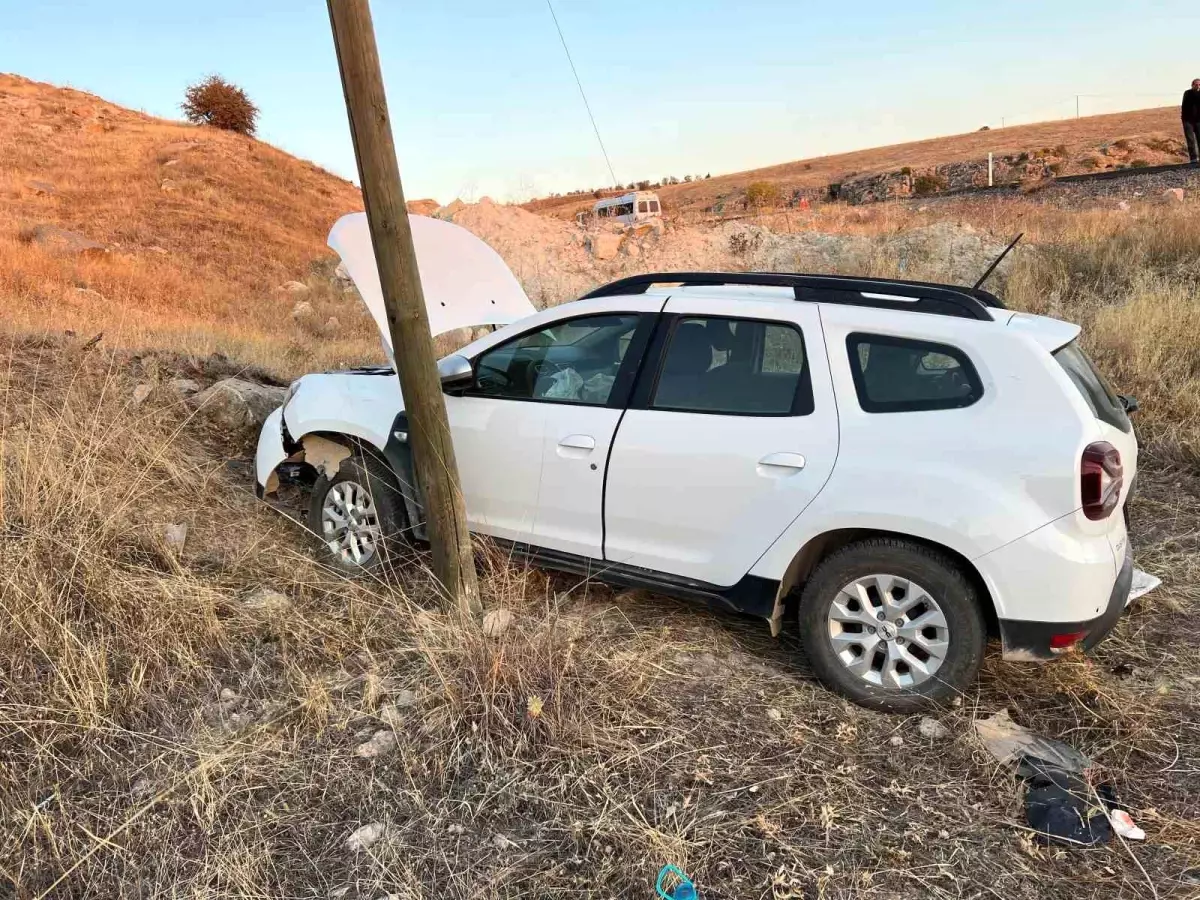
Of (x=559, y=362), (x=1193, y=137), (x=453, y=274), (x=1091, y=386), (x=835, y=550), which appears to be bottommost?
(x=835, y=550)

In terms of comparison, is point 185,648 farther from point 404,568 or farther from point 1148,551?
point 1148,551

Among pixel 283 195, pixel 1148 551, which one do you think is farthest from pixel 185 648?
pixel 283 195

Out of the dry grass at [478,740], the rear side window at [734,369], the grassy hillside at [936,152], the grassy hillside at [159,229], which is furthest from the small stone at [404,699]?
the grassy hillside at [936,152]

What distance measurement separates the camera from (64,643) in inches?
128

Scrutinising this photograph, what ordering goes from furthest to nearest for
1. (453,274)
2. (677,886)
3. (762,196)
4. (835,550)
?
(762,196) < (453,274) < (835,550) < (677,886)

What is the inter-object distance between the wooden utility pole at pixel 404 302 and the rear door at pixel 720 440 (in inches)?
29.0

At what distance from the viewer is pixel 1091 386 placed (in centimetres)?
310

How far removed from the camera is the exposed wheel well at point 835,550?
2986 millimetres

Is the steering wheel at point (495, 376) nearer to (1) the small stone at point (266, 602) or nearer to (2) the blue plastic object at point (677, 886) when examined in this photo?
(1) the small stone at point (266, 602)

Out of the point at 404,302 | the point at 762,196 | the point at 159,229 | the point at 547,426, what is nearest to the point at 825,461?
the point at 547,426

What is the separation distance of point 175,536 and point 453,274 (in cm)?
232

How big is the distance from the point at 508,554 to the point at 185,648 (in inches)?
59.8

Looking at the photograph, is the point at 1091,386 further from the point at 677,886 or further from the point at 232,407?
the point at 232,407

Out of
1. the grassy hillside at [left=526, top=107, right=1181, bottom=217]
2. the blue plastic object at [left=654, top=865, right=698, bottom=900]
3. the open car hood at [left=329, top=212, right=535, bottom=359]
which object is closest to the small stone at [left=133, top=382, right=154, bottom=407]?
the open car hood at [left=329, top=212, right=535, bottom=359]
